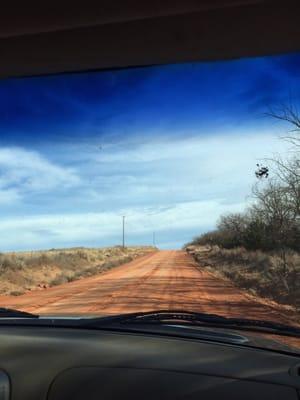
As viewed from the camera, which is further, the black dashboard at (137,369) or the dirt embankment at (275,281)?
the dirt embankment at (275,281)

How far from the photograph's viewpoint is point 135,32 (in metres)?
4.88

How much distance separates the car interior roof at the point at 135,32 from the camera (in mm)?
4359

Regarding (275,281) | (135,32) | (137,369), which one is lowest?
(275,281)

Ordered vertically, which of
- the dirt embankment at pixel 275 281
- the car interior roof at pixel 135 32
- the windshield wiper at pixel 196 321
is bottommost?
the dirt embankment at pixel 275 281

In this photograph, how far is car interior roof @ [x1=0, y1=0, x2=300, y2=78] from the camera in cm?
436

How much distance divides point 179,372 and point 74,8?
10.4ft

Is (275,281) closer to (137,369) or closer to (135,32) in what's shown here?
(135,32)

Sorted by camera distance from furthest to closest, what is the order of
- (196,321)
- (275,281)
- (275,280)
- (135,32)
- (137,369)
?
(275,280)
(275,281)
(135,32)
(196,321)
(137,369)

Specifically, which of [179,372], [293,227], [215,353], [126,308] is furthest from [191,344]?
[293,227]

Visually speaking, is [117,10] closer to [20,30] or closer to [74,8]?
[74,8]

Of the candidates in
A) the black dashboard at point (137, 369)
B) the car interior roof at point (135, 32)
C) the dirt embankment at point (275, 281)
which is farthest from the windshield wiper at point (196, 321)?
the dirt embankment at point (275, 281)

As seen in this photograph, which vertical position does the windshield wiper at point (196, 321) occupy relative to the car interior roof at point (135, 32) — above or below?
below

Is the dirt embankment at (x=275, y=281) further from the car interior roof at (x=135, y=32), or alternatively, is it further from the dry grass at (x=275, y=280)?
the car interior roof at (x=135, y=32)

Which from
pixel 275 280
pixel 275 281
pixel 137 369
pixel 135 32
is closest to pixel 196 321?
pixel 137 369
